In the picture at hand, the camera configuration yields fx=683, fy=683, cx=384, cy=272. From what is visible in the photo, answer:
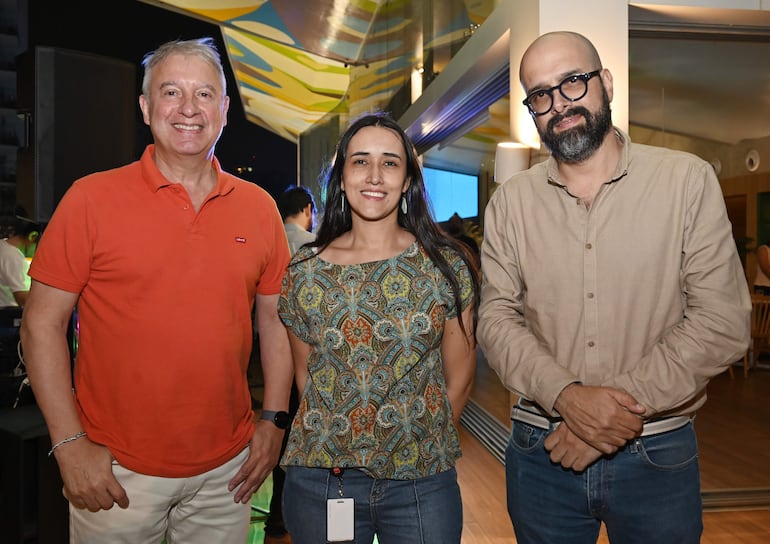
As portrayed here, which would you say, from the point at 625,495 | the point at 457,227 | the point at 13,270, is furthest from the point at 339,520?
the point at 457,227

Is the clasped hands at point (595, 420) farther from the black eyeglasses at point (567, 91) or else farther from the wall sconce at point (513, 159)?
the wall sconce at point (513, 159)

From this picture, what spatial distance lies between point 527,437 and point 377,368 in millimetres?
434

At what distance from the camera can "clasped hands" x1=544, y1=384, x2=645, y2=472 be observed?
4.94 ft

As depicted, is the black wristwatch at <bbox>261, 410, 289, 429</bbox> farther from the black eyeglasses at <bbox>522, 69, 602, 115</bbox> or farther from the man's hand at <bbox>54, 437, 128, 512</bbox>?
the black eyeglasses at <bbox>522, 69, 602, 115</bbox>

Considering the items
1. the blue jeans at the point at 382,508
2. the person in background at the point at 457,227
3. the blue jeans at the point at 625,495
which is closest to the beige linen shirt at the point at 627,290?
the blue jeans at the point at 625,495

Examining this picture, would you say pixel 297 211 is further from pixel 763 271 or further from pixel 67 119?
pixel 763 271

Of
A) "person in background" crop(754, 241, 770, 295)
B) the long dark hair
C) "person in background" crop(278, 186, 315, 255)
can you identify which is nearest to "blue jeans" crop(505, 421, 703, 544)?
the long dark hair

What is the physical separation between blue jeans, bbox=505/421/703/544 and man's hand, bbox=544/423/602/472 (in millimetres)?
39

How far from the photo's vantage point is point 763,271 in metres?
7.88

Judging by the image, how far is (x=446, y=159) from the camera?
7727 millimetres

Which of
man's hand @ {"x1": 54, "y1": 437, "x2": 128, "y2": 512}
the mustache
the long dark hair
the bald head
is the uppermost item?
the bald head

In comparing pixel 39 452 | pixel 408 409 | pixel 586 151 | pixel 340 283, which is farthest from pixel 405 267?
pixel 39 452

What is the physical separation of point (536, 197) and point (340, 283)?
1.79 ft

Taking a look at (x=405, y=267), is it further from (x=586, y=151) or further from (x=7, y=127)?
(x=7, y=127)
